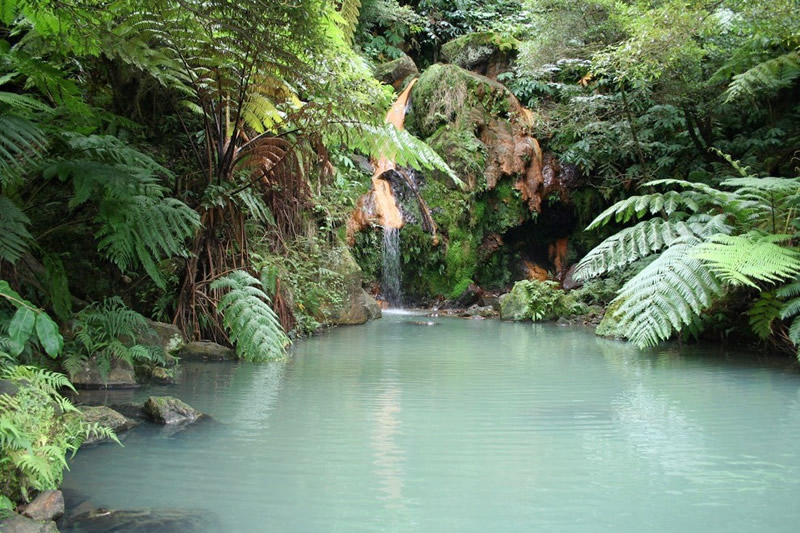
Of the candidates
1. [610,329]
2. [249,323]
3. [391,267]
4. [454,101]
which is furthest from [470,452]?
[454,101]

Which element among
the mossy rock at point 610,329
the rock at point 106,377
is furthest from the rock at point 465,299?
the rock at point 106,377

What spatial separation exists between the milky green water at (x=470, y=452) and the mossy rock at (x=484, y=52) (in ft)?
34.7

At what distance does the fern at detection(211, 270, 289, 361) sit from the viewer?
4.71m

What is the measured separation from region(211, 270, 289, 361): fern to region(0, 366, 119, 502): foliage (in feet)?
7.77

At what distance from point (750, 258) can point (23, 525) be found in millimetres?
4922

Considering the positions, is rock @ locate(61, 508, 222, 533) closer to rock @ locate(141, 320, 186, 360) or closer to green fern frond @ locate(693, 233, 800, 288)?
rock @ locate(141, 320, 186, 360)

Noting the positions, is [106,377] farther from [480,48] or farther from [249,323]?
[480,48]

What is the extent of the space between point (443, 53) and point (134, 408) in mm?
12677

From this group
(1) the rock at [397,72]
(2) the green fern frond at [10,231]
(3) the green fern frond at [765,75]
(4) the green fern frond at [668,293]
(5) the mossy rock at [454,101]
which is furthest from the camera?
Answer: (1) the rock at [397,72]

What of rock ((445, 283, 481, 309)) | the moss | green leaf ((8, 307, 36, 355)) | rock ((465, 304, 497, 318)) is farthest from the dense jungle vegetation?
the moss

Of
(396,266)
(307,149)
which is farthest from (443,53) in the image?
(307,149)

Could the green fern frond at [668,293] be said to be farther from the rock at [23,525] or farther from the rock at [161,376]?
the rock at [23,525]

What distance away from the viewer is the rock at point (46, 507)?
6.05 feet

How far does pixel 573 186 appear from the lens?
11758 millimetres
